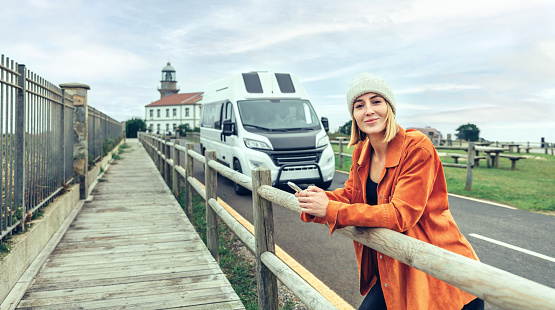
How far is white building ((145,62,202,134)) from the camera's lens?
276 ft

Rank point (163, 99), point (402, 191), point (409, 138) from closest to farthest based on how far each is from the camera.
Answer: point (402, 191) < point (409, 138) < point (163, 99)

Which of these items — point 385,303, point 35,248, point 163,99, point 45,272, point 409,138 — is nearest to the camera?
point 409,138

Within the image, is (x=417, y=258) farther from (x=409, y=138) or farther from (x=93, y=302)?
(x=93, y=302)

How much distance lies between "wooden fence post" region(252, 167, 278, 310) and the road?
104cm

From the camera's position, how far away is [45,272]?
163 inches

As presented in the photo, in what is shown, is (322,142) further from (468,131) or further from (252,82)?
(468,131)

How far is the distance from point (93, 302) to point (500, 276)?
10.6 ft

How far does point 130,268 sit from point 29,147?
2.15 metres

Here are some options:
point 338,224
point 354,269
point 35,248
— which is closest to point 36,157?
point 35,248

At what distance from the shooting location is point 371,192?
2.11 metres

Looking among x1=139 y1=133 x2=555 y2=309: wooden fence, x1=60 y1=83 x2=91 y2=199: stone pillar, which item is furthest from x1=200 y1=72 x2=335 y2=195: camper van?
x1=139 y1=133 x2=555 y2=309: wooden fence

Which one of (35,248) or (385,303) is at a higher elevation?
(385,303)

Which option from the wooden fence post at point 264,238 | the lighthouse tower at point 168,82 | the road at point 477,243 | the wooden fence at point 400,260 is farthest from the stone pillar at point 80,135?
the lighthouse tower at point 168,82

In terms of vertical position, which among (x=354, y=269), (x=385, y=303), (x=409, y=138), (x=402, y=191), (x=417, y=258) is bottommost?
(x=354, y=269)
